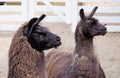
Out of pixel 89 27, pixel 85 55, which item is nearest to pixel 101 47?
pixel 89 27

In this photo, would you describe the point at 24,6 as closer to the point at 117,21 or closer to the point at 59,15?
the point at 59,15

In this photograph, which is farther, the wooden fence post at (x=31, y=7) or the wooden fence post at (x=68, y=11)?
the wooden fence post at (x=31, y=7)

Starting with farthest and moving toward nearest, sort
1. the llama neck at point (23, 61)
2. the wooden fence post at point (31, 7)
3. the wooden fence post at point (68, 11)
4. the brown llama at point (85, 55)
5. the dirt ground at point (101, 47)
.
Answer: the wooden fence post at point (31, 7) < the wooden fence post at point (68, 11) < the dirt ground at point (101, 47) < the brown llama at point (85, 55) < the llama neck at point (23, 61)

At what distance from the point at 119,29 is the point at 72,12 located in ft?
4.91

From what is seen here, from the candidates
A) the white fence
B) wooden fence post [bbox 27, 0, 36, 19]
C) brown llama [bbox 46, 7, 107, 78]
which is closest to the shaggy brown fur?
brown llama [bbox 46, 7, 107, 78]

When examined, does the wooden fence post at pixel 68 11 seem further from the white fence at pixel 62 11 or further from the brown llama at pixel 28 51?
the brown llama at pixel 28 51

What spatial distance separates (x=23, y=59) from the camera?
4.33m

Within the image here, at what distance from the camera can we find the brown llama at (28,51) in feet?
14.1

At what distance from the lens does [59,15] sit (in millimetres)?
12633

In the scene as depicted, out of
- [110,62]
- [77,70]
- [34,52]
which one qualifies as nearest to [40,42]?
[34,52]

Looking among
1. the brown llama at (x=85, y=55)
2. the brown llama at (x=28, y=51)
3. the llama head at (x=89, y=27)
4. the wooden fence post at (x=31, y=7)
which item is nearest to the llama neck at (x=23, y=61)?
the brown llama at (x=28, y=51)

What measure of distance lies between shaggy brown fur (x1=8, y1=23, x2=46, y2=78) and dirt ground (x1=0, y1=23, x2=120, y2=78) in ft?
8.81

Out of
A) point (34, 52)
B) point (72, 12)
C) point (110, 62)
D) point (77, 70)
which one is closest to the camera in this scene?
point (34, 52)

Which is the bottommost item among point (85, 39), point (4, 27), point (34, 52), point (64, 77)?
point (4, 27)
